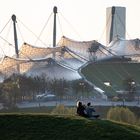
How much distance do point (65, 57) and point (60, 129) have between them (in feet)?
250

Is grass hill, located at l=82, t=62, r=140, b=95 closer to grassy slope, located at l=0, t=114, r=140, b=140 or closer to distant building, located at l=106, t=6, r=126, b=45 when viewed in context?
distant building, located at l=106, t=6, r=126, b=45

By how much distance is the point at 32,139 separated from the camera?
50.5 ft

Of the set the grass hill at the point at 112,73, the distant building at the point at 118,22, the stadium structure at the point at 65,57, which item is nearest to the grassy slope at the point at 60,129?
the stadium structure at the point at 65,57

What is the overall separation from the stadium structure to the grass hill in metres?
0.80

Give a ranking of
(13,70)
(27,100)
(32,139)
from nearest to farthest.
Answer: (32,139)
(27,100)
(13,70)

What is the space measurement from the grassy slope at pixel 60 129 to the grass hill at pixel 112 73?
65135 millimetres

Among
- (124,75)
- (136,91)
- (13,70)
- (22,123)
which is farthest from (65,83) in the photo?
(22,123)

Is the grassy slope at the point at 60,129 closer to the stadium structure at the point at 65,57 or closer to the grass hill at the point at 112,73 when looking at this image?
the stadium structure at the point at 65,57

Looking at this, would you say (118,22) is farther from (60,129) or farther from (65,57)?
(60,129)

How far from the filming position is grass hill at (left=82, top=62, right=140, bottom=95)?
86675mm

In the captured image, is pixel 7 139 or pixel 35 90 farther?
pixel 35 90

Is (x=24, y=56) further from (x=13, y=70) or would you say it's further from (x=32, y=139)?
(x=32, y=139)

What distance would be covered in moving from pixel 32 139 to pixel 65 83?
186 feet

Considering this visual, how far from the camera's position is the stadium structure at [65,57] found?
272 ft
